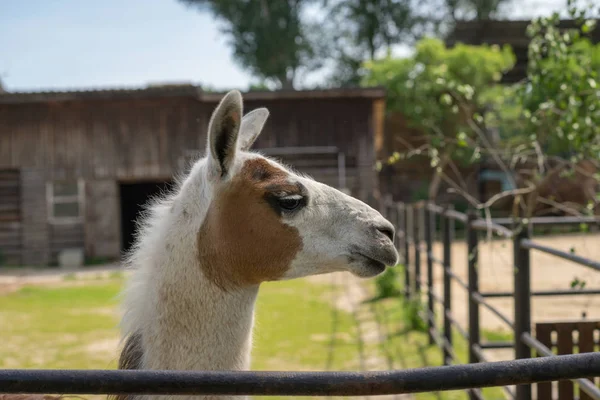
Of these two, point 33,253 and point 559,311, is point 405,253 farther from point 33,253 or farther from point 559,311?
point 33,253

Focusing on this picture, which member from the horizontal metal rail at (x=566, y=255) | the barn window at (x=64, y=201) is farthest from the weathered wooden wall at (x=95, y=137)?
the horizontal metal rail at (x=566, y=255)

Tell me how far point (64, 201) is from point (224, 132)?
16.1 metres

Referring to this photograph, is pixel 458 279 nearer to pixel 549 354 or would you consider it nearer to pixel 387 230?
pixel 549 354

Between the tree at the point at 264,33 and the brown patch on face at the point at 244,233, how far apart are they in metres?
30.0

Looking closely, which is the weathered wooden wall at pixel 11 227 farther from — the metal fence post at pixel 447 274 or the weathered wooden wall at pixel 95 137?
the metal fence post at pixel 447 274

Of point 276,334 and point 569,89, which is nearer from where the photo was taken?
point 569,89

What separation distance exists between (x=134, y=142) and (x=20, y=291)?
20.5 ft

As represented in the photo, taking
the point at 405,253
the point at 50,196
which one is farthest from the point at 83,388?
the point at 50,196

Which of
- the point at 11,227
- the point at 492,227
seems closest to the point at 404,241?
the point at 492,227

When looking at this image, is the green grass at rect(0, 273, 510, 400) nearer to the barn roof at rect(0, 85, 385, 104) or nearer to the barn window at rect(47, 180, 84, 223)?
the barn window at rect(47, 180, 84, 223)

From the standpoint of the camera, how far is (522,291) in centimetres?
357

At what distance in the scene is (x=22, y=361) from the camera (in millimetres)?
6656

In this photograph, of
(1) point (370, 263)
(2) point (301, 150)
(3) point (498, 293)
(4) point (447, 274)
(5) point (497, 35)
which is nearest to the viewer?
(1) point (370, 263)

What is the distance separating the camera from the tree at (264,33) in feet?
104
